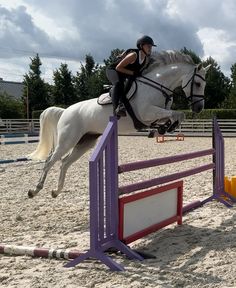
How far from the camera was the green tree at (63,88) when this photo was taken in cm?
4288

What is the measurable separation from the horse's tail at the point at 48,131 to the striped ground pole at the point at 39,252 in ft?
8.58

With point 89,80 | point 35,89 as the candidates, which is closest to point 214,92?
point 89,80

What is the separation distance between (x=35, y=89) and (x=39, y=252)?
39708mm

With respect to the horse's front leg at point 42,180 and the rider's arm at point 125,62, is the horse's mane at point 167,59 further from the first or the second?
the horse's front leg at point 42,180

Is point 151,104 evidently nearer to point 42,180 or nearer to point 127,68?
point 127,68

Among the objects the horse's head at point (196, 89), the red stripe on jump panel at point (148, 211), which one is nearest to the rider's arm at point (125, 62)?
the horse's head at point (196, 89)

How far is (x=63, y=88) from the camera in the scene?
42.9m

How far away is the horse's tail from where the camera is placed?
6.14m

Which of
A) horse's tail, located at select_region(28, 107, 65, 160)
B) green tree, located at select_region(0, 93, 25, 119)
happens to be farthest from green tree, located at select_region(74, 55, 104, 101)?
horse's tail, located at select_region(28, 107, 65, 160)

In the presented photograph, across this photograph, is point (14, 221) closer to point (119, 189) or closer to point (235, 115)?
point (119, 189)

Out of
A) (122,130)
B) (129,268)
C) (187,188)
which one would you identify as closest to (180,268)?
(129,268)

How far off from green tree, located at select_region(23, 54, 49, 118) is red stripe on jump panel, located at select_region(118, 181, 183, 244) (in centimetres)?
3836

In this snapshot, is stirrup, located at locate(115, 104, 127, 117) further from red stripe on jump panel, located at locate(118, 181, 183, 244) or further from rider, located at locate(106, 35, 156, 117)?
red stripe on jump panel, located at locate(118, 181, 183, 244)

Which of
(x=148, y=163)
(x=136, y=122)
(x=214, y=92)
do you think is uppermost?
(x=214, y=92)
